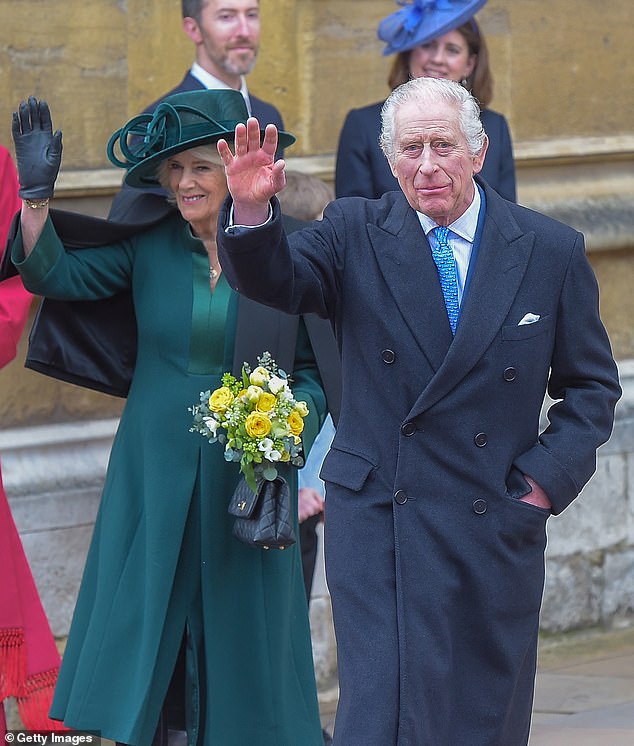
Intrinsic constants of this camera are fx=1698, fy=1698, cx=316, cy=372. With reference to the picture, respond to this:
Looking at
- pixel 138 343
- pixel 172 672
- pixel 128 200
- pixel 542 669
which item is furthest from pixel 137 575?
pixel 542 669

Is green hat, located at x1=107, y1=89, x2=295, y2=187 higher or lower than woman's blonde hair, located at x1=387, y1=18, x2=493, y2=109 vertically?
lower

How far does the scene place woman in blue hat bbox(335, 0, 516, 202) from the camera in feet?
18.6

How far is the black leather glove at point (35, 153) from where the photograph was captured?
164 inches

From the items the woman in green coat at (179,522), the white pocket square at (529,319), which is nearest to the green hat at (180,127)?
the woman in green coat at (179,522)

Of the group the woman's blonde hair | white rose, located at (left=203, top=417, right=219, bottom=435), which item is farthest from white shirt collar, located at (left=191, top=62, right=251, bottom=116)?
white rose, located at (left=203, top=417, right=219, bottom=435)

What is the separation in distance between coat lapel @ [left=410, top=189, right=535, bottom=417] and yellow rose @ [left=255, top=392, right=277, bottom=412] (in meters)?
0.62

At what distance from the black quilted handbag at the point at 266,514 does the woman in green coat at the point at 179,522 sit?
0.18 m

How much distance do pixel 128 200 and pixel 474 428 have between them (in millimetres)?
1399

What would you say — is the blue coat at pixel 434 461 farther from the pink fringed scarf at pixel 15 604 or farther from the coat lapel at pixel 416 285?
the pink fringed scarf at pixel 15 604

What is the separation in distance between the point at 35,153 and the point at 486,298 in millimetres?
1220

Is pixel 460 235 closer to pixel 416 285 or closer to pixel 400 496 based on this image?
pixel 416 285

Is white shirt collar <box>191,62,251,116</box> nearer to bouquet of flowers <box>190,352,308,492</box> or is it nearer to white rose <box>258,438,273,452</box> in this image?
bouquet of flowers <box>190,352,308,492</box>

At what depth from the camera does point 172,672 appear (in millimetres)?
4500

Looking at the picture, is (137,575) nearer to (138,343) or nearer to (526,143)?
(138,343)
